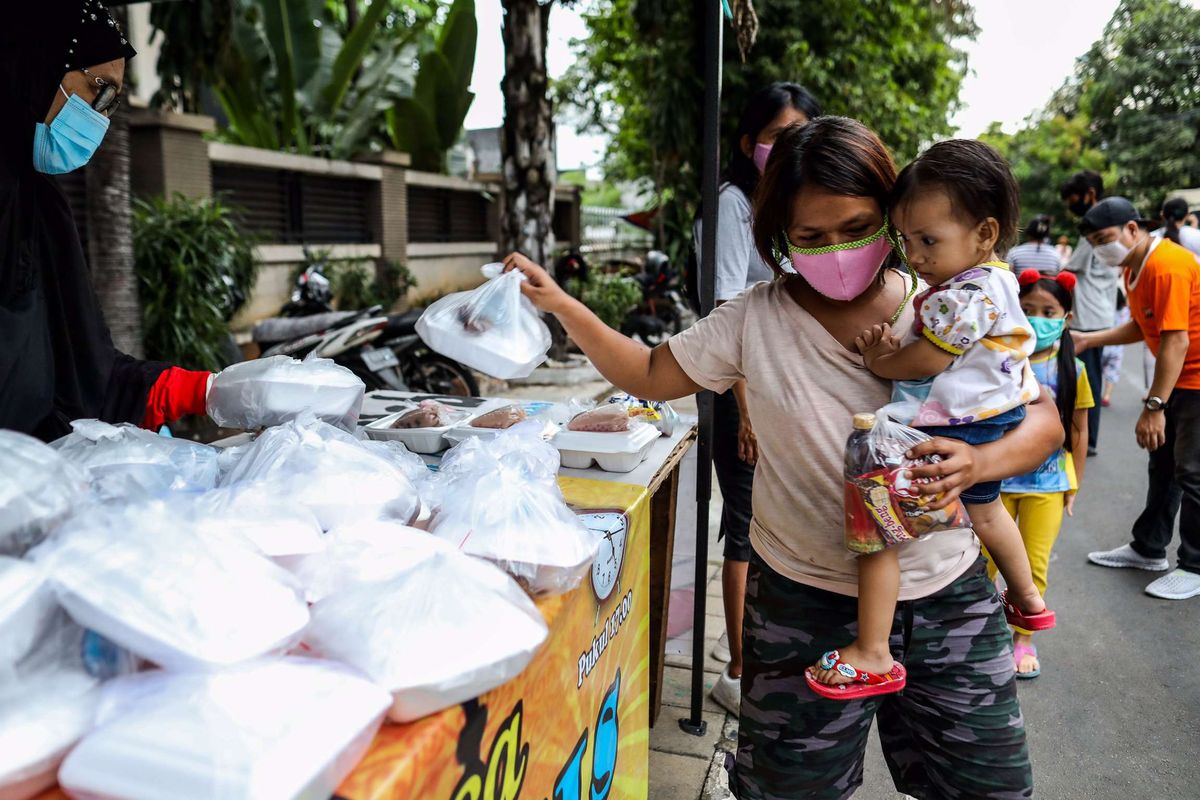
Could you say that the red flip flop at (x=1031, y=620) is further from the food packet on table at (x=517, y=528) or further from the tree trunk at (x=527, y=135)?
the tree trunk at (x=527, y=135)

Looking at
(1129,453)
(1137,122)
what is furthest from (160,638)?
(1137,122)

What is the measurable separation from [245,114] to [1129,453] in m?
9.40

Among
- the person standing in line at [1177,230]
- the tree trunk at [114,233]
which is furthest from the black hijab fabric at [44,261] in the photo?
the person standing in line at [1177,230]

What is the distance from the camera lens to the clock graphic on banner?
1.62m

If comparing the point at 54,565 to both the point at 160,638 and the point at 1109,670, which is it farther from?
the point at 1109,670

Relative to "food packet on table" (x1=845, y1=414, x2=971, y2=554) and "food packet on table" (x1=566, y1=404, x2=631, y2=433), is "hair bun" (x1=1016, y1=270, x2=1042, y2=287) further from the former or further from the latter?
"food packet on table" (x1=845, y1=414, x2=971, y2=554)

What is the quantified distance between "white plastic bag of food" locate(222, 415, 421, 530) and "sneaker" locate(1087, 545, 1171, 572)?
430 cm

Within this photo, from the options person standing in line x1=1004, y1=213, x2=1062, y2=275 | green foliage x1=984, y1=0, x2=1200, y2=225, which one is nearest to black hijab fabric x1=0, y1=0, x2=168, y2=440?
person standing in line x1=1004, y1=213, x2=1062, y2=275

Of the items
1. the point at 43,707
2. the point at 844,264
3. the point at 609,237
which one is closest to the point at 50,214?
the point at 43,707

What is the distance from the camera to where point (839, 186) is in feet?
4.81

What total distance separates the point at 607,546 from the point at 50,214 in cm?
145

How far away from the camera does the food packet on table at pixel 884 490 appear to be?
1.38 metres

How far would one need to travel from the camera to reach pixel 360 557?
1.08m

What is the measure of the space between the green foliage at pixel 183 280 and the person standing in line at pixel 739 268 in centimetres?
425
